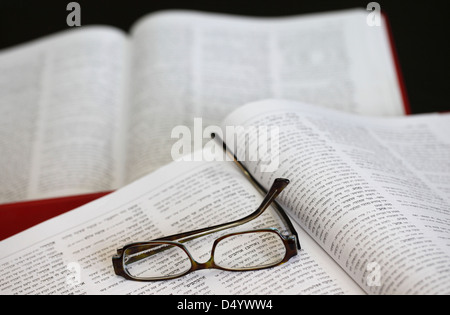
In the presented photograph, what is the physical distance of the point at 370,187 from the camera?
0.65m

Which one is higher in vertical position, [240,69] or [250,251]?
Result: [240,69]

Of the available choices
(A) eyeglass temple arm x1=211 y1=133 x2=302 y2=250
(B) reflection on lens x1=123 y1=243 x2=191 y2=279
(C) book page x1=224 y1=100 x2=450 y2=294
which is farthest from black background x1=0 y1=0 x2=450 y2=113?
(B) reflection on lens x1=123 y1=243 x2=191 y2=279

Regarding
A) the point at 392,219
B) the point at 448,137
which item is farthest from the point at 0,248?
the point at 448,137

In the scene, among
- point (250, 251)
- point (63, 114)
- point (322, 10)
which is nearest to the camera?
point (250, 251)

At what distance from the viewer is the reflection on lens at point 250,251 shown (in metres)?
0.63

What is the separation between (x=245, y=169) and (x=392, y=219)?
0.25 m

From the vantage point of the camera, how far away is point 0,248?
0.68m

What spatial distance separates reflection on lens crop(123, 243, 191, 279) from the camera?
636mm

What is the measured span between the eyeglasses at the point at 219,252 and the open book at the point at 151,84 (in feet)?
0.93

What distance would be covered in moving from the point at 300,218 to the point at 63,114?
0.65 m

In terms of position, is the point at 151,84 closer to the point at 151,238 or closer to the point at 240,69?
the point at 240,69

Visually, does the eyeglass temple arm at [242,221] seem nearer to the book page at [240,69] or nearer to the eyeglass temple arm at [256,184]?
the eyeglass temple arm at [256,184]

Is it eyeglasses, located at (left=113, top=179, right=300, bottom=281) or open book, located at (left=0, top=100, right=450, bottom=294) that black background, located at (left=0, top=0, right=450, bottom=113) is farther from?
eyeglasses, located at (left=113, top=179, right=300, bottom=281)

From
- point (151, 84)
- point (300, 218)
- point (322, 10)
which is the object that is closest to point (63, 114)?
point (151, 84)
